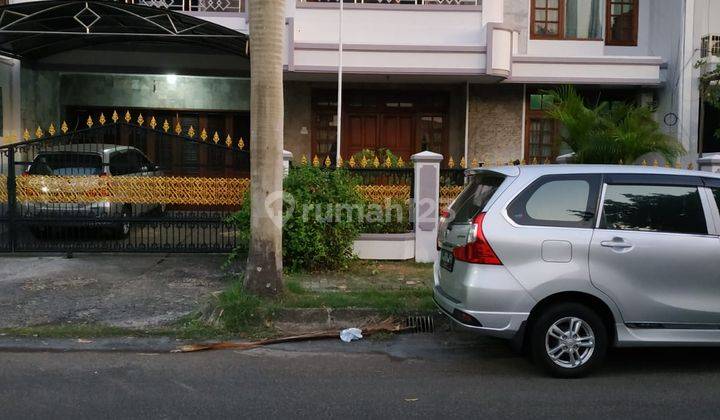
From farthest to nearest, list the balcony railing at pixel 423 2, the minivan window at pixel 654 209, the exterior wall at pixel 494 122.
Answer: the exterior wall at pixel 494 122, the balcony railing at pixel 423 2, the minivan window at pixel 654 209

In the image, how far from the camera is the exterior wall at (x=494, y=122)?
14180 mm

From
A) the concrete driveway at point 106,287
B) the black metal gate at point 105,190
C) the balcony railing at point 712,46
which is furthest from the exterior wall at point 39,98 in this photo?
the balcony railing at point 712,46

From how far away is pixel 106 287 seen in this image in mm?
8609

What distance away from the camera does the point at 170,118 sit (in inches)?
627

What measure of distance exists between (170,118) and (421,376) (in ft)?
38.6

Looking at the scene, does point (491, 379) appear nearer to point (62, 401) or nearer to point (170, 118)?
point (62, 401)

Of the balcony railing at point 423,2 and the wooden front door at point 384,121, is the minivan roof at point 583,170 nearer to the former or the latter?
the balcony railing at point 423,2

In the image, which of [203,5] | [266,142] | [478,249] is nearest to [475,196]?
[478,249]

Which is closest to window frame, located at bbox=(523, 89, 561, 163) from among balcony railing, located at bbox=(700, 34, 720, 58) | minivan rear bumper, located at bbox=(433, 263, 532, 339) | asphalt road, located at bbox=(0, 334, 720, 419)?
balcony railing, located at bbox=(700, 34, 720, 58)

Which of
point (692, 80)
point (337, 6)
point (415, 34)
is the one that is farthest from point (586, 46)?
point (337, 6)

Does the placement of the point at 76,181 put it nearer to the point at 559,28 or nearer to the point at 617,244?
→ the point at 617,244

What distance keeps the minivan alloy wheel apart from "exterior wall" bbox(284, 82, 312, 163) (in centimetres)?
951

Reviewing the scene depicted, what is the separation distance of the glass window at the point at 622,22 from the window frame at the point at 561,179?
33.9 ft

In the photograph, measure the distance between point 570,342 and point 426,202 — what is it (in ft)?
15.2
